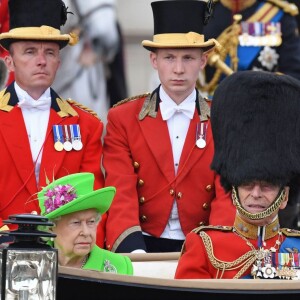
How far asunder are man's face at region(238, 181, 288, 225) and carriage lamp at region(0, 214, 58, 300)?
1.46 meters

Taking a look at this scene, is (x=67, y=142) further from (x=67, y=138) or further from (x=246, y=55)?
(x=246, y=55)

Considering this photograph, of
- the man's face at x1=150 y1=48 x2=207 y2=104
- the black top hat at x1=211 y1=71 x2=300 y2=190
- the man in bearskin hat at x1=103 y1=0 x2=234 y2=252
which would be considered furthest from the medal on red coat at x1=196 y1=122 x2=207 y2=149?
the black top hat at x1=211 y1=71 x2=300 y2=190

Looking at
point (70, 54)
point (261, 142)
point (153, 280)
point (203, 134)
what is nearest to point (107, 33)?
point (70, 54)

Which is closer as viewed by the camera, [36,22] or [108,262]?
[108,262]

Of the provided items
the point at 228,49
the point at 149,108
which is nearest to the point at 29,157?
the point at 149,108

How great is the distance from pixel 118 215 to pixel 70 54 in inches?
239

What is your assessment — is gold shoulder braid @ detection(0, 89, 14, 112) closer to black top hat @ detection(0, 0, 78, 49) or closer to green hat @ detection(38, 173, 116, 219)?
black top hat @ detection(0, 0, 78, 49)

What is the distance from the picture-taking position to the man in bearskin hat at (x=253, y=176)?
6.57m

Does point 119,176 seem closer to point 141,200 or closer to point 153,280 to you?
point 141,200

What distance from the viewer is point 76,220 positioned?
6.83 meters

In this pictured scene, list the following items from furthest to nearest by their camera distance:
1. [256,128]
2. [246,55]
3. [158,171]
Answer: [246,55] < [158,171] < [256,128]

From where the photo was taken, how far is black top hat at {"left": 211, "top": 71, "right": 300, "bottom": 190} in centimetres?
671

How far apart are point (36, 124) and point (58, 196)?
1.36 meters

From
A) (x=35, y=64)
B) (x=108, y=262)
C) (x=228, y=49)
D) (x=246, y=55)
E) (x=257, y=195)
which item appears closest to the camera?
(x=257, y=195)
